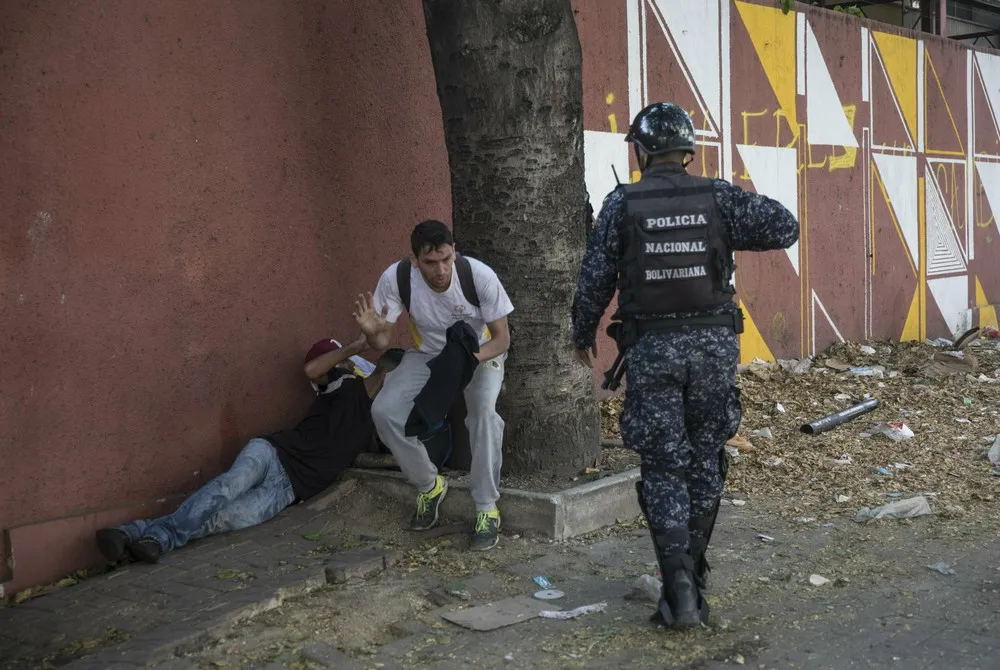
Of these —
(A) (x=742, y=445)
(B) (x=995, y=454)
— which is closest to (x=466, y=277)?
(A) (x=742, y=445)

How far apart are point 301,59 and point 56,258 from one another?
1.80m

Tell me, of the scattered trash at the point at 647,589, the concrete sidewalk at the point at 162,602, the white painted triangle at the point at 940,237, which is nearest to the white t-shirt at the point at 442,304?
the concrete sidewalk at the point at 162,602

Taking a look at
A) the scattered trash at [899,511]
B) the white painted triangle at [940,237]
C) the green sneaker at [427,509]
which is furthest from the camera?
the white painted triangle at [940,237]

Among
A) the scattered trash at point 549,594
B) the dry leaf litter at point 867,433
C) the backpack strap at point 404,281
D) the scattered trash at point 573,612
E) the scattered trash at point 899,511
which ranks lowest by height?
the dry leaf litter at point 867,433

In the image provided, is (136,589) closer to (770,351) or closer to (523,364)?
(523,364)

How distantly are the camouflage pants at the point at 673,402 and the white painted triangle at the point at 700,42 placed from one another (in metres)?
5.18

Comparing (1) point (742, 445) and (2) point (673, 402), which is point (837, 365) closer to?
(1) point (742, 445)

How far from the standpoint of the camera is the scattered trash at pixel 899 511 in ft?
17.6

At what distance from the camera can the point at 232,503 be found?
527 cm

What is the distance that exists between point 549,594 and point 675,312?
1.31m

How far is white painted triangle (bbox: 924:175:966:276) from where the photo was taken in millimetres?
12102

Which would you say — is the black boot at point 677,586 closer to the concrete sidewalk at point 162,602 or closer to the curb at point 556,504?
the curb at point 556,504

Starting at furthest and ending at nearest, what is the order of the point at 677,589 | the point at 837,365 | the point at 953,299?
the point at 953,299, the point at 837,365, the point at 677,589

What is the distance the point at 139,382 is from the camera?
520 centimetres
